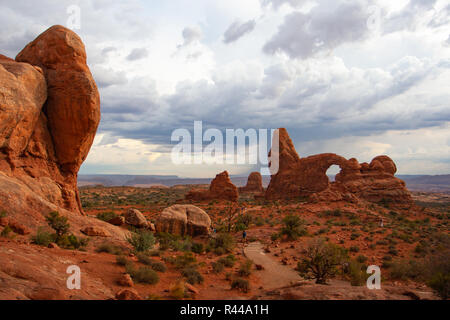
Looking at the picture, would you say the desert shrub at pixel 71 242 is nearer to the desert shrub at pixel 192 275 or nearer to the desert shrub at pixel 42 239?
the desert shrub at pixel 42 239

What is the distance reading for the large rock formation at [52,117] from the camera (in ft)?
45.6

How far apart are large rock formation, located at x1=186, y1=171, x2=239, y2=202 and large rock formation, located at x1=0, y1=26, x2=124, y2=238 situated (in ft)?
79.2

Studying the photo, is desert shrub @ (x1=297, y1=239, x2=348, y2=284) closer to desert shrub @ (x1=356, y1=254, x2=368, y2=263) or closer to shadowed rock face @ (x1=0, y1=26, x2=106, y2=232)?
desert shrub @ (x1=356, y1=254, x2=368, y2=263)

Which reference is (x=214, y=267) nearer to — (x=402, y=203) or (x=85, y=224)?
Answer: (x=85, y=224)

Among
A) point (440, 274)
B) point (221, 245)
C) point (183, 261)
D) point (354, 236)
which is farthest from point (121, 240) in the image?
point (354, 236)

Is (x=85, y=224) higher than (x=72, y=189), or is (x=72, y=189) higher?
(x=72, y=189)

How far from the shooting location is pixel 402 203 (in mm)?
35750

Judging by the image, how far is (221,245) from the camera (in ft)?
55.3

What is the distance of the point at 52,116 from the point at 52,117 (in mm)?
63

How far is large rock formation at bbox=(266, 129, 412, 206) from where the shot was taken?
3638 centimetres

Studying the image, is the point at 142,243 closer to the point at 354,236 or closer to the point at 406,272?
the point at 406,272

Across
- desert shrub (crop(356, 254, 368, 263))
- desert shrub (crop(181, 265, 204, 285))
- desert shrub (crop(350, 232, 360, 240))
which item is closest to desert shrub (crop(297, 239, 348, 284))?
desert shrub (crop(181, 265, 204, 285))
